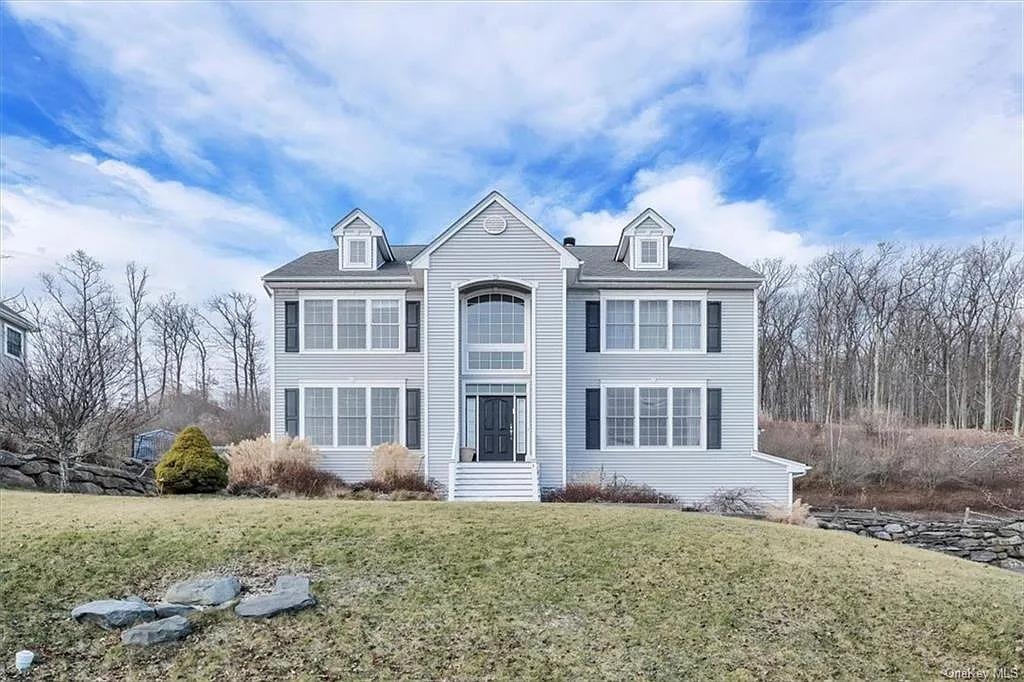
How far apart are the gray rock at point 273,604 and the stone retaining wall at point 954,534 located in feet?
49.6

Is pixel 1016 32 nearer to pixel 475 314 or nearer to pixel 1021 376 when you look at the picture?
pixel 475 314

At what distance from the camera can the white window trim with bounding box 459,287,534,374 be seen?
1723cm

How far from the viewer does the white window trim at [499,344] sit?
679 inches

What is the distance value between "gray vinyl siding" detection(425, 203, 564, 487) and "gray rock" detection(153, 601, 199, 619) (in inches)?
397

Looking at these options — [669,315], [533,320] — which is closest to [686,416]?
[669,315]

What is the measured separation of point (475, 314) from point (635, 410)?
5.09 m

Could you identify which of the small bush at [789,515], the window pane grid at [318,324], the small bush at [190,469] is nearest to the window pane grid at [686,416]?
the small bush at [789,515]

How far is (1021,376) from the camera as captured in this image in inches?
1252

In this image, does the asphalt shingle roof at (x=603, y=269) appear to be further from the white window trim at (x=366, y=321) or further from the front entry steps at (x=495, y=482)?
the front entry steps at (x=495, y=482)

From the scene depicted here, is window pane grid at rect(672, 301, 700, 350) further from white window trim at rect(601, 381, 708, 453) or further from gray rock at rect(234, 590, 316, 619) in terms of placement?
gray rock at rect(234, 590, 316, 619)

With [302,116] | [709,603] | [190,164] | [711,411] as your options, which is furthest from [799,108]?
[190,164]

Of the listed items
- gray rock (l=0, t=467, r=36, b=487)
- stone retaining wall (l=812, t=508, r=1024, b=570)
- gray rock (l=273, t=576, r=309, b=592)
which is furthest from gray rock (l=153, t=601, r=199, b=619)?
stone retaining wall (l=812, t=508, r=1024, b=570)

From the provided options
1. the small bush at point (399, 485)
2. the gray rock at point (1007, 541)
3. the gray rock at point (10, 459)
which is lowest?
the gray rock at point (1007, 541)

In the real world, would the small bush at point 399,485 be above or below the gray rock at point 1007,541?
above
